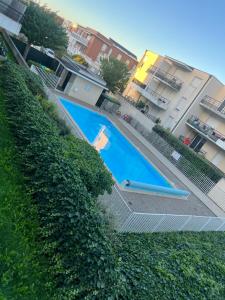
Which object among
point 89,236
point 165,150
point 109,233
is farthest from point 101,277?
point 165,150

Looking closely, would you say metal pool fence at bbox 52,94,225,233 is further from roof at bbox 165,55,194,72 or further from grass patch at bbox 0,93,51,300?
roof at bbox 165,55,194,72

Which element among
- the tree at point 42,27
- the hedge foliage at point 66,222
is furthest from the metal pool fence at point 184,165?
the hedge foliage at point 66,222

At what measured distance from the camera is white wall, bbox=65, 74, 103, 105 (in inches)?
1175

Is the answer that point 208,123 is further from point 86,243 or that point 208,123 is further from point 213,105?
point 86,243

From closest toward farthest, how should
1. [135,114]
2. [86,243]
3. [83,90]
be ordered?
[86,243], [83,90], [135,114]

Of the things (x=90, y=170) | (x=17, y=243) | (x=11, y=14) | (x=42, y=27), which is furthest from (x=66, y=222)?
(x=42, y=27)

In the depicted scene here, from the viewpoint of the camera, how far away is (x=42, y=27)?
2791 centimetres

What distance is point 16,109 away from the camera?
41.3ft

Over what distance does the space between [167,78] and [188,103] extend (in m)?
5.82

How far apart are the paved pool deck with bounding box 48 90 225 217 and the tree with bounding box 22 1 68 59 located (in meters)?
5.79

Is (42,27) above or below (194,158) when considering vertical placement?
above

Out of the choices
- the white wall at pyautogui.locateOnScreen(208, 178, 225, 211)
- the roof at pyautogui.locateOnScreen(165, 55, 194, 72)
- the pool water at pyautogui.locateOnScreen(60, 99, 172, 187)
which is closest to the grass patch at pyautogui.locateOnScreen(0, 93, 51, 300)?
the pool water at pyautogui.locateOnScreen(60, 99, 172, 187)

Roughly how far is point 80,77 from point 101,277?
26.1m

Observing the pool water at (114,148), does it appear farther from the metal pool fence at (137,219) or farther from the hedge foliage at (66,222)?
the hedge foliage at (66,222)
